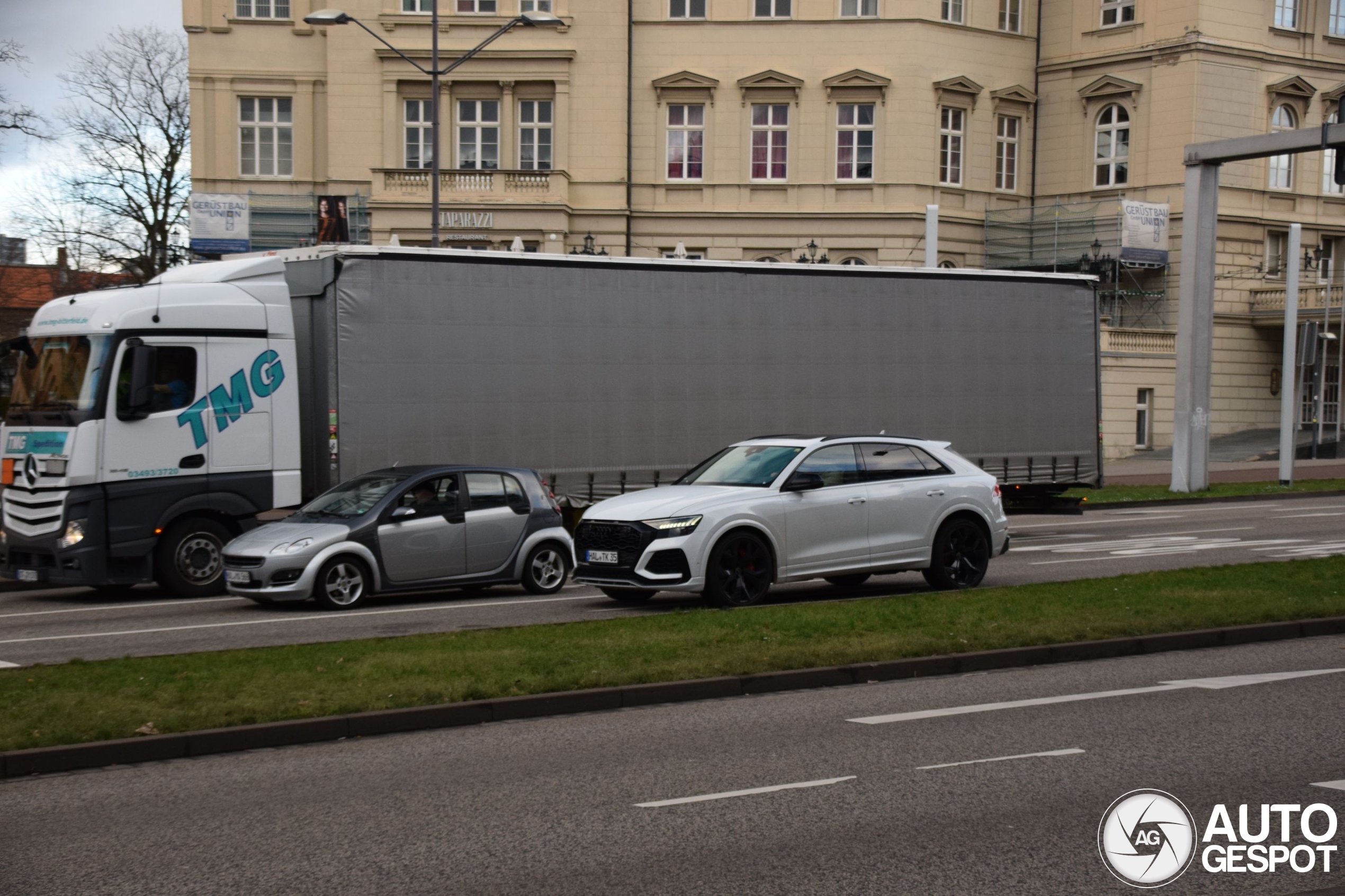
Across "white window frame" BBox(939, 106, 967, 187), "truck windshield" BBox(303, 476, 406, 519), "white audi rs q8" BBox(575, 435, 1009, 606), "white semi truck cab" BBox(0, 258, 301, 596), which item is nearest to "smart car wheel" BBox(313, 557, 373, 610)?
"truck windshield" BBox(303, 476, 406, 519)

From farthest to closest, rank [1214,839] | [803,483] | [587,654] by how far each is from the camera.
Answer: [803,483]
[587,654]
[1214,839]

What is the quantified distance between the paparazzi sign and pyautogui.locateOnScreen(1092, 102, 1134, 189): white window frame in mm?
48159

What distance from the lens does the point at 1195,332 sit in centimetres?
3334

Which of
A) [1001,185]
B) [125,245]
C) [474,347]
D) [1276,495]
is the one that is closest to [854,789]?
[474,347]

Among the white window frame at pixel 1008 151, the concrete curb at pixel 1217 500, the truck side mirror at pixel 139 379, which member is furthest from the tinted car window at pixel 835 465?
the white window frame at pixel 1008 151

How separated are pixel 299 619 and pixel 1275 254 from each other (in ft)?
152

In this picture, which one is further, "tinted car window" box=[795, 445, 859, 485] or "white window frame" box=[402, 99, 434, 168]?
"white window frame" box=[402, 99, 434, 168]

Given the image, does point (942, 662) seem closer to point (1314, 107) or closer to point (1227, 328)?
point (1227, 328)

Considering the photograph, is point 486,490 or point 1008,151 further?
point 1008,151

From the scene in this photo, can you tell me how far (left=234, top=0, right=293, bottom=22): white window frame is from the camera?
50.0 metres

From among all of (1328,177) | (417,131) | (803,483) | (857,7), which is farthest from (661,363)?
(1328,177)

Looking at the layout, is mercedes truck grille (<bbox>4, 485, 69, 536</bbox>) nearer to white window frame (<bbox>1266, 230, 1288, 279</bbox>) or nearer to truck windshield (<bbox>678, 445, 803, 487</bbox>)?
truck windshield (<bbox>678, 445, 803, 487</bbox>)

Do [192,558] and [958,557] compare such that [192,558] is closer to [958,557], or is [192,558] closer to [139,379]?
[139,379]

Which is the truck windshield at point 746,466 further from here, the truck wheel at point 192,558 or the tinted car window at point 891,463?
the truck wheel at point 192,558
